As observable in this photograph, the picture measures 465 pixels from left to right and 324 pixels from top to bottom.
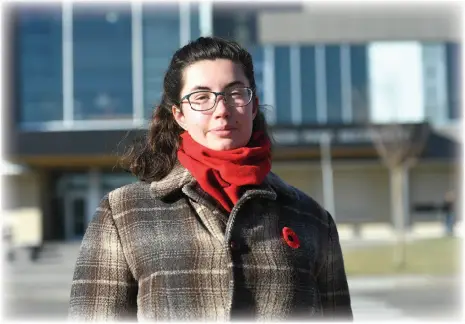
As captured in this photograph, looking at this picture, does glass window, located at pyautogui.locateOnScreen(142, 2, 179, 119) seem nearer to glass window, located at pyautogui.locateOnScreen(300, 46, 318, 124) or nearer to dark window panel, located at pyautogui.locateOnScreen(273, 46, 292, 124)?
dark window panel, located at pyautogui.locateOnScreen(273, 46, 292, 124)

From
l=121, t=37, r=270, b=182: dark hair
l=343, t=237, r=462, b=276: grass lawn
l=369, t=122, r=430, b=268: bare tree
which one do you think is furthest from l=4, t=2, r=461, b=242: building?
l=121, t=37, r=270, b=182: dark hair

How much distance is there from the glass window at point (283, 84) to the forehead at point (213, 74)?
27.2 metres

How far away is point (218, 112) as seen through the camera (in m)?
2.24

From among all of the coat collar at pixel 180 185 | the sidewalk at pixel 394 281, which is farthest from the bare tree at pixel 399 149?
the coat collar at pixel 180 185

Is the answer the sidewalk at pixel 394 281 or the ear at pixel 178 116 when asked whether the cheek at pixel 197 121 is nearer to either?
the ear at pixel 178 116

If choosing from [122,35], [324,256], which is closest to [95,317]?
[324,256]

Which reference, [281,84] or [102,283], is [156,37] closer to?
[281,84]

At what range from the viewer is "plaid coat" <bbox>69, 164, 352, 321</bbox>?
2148 millimetres

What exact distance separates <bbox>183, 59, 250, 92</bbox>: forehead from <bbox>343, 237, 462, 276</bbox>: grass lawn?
49.1 ft

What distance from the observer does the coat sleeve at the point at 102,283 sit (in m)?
2.14

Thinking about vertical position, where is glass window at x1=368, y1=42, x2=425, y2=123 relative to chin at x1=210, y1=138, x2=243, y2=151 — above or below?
above

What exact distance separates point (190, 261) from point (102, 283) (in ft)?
0.88

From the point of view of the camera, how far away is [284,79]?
96.8 ft

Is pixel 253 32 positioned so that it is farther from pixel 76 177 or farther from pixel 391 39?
pixel 76 177
